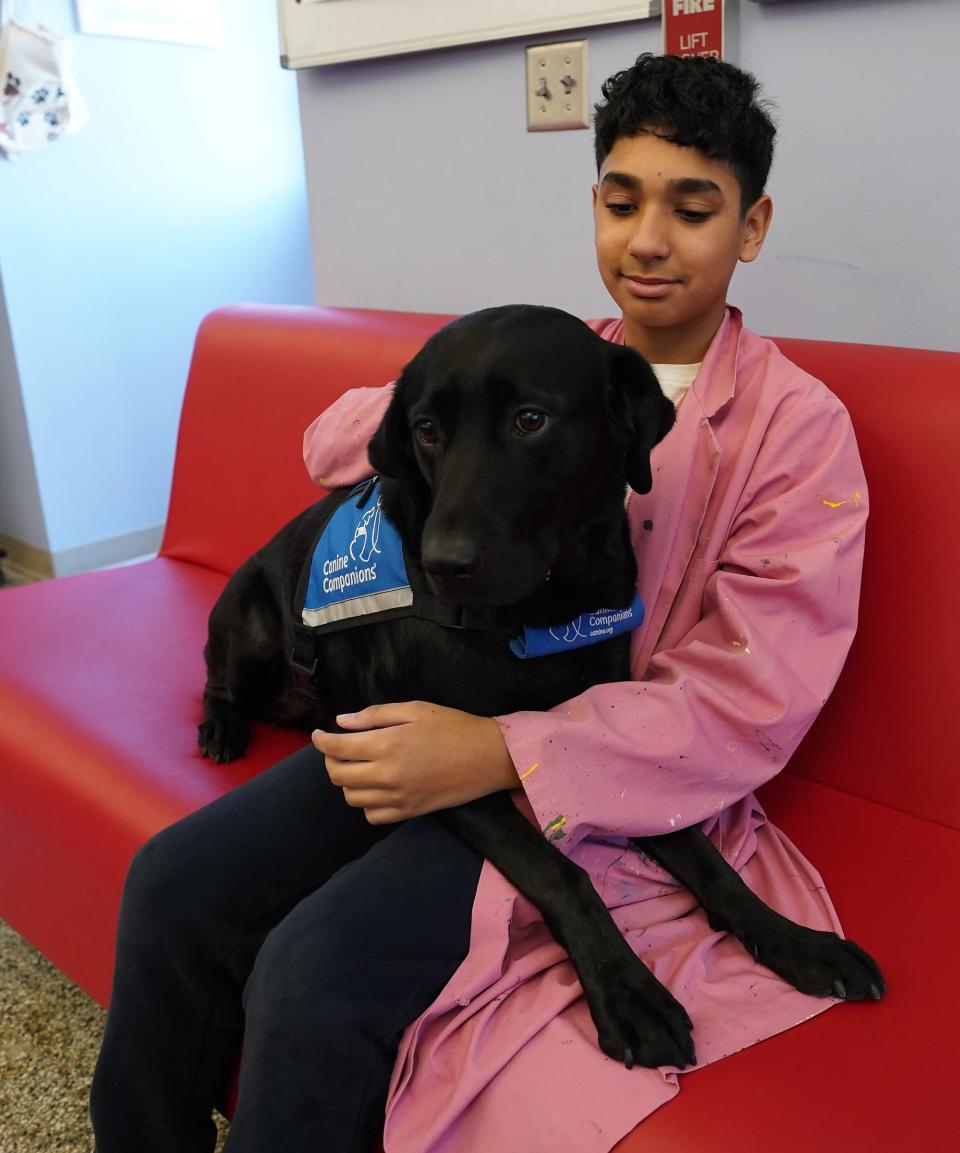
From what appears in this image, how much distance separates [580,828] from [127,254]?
3240 millimetres

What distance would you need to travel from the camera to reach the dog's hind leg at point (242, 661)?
1.62 meters

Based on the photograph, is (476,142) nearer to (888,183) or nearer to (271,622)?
(888,183)

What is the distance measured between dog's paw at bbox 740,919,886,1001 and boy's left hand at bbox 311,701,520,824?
12.2 inches

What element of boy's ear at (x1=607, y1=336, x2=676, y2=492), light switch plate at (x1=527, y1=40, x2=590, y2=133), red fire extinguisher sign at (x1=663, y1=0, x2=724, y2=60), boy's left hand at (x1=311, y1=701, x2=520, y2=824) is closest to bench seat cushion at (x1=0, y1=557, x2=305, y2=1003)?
boy's left hand at (x1=311, y1=701, x2=520, y2=824)

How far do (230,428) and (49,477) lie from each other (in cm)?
174

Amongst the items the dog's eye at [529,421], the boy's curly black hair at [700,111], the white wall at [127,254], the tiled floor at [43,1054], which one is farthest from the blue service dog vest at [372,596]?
the white wall at [127,254]

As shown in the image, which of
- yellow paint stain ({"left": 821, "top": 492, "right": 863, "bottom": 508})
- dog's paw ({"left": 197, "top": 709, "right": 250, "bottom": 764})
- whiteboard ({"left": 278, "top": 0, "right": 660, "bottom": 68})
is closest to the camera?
yellow paint stain ({"left": 821, "top": 492, "right": 863, "bottom": 508})

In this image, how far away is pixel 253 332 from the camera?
2.26 meters

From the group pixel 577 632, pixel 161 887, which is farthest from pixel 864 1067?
pixel 161 887

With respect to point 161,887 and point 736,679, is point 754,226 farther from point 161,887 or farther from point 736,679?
point 161,887

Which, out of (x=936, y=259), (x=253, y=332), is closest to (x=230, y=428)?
(x=253, y=332)

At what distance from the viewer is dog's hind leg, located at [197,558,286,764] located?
1621 millimetres

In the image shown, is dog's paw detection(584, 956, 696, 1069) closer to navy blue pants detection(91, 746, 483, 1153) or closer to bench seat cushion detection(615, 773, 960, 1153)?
bench seat cushion detection(615, 773, 960, 1153)

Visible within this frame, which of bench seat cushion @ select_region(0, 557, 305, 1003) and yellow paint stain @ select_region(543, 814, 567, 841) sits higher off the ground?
yellow paint stain @ select_region(543, 814, 567, 841)
